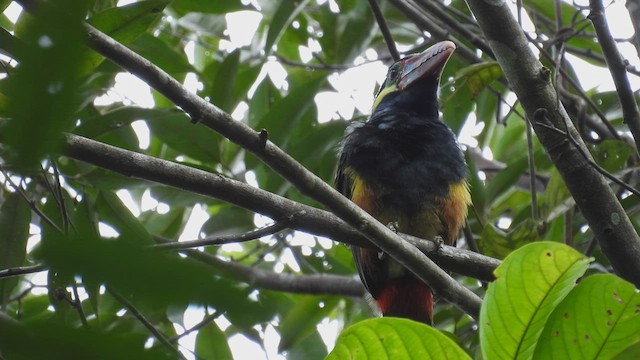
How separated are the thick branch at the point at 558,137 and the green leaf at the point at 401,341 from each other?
1.44 m

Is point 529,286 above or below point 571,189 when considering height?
below

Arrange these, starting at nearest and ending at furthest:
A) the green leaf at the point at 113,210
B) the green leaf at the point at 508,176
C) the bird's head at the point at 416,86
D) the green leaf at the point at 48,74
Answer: the green leaf at the point at 48,74 < the green leaf at the point at 113,210 < the green leaf at the point at 508,176 < the bird's head at the point at 416,86

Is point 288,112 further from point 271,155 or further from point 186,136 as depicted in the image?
point 271,155

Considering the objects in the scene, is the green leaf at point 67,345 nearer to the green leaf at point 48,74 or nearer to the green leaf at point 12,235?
the green leaf at point 48,74

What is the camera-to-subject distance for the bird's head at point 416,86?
4191 mm

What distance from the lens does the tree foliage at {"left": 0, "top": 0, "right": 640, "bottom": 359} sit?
0.46 m

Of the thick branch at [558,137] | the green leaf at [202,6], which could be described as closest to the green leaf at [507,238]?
the thick branch at [558,137]

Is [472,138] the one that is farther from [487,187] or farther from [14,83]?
[14,83]

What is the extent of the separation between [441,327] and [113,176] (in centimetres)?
184

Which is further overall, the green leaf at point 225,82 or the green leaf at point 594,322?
the green leaf at point 225,82

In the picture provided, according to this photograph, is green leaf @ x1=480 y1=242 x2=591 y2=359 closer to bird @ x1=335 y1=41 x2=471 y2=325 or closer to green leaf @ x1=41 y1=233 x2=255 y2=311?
green leaf @ x1=41 y1=233 x2=255 y2=311

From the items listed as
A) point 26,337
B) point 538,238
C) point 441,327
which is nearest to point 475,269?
point 538,238

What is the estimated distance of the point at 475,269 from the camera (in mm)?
2648

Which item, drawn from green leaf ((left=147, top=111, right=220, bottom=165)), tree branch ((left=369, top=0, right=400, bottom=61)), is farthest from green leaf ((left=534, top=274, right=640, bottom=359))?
green leaf ((left=147, top=111, right=220, bottom=165))
